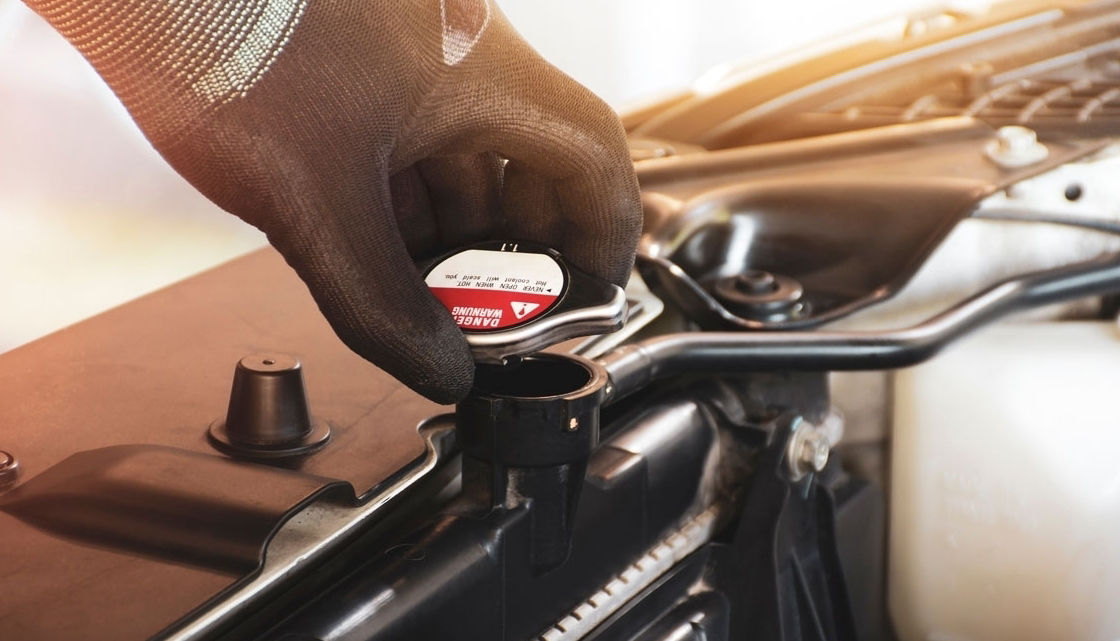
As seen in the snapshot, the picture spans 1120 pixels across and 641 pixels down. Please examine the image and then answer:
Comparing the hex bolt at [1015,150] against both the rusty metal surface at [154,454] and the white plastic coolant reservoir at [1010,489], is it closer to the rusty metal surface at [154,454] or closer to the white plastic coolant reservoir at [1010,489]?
the white plastic coolant reservoir at [1010,489]

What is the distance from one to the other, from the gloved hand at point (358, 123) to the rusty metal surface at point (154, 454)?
11cm

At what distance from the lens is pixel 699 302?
889 millimetres

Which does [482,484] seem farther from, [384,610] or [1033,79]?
[1033,79]

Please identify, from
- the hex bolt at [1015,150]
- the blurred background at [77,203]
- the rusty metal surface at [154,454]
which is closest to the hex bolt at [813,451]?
the rusty metal surface at [154,454]

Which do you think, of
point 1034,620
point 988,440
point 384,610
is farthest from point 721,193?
point 384,610

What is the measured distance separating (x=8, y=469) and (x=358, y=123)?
0.94 ft

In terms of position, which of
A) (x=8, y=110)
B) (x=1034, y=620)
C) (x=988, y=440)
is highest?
(x=8, y=110)

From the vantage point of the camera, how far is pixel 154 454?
622mm

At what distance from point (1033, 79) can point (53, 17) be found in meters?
1.14

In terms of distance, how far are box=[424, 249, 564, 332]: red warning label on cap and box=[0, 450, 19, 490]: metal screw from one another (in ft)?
0.81

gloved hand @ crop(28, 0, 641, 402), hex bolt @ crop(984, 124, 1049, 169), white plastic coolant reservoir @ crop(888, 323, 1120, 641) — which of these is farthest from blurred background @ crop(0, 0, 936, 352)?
gloved hand @ crop(28, 0, 641, 402)

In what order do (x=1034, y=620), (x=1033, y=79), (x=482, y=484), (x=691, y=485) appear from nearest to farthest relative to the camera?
1. (x=482, y=484)
2. (x=691, y=485)
3. (x=1034, y=620)
4. (x=1033, y=79)

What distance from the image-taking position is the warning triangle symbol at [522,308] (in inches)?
23.2

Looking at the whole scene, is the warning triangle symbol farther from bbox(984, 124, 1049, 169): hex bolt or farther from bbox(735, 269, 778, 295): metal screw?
bbox(984, 124, 1049, 169): hex bolt
